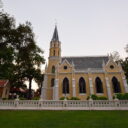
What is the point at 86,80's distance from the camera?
98.4 ft

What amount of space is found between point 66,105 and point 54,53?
26367 mm

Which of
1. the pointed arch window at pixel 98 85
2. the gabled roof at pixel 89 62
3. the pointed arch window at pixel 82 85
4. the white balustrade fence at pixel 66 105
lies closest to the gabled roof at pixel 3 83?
the white balustrade fence at pixel 66 105

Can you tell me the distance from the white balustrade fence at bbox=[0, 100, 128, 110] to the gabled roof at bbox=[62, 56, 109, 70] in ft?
65.0

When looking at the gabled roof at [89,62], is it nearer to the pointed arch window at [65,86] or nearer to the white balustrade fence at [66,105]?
the pointed arch window at [65,86]

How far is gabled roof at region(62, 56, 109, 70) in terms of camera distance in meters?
33.0

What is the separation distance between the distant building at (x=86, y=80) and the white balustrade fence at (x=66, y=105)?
49.0ft

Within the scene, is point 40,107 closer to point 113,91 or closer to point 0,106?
point 0,106

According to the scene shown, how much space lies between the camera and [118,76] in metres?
29.4

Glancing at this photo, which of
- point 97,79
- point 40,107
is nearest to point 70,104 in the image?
point 40,107

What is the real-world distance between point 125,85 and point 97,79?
21.3ft

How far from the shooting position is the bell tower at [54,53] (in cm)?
3596
